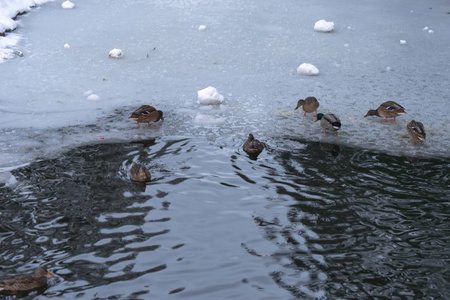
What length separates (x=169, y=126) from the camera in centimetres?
845

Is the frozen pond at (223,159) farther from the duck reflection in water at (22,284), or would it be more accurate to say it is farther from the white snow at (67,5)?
the white snow at (67,5)

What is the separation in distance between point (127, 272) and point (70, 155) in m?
3.03

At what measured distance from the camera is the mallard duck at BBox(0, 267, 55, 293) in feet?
14.9

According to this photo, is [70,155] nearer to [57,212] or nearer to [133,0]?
[57,212]

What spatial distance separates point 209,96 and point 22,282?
17.0 ft

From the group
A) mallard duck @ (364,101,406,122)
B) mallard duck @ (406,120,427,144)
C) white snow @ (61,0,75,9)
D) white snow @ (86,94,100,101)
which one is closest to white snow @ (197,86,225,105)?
white snow @ (86,94,100,101)

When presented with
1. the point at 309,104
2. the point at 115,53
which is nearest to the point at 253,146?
the point at 309,104

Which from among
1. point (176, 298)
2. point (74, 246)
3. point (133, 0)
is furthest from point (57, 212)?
point (133, 0)

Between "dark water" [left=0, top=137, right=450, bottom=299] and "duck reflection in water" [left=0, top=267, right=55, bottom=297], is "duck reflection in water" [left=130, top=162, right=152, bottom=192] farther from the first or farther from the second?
"duck reflection in water" [left=0, top=267, right=55, bottom=297]

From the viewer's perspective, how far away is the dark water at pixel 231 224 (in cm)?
470

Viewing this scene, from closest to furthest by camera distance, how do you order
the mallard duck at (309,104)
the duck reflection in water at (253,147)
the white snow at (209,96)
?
the duck reflection in water at (253,147) → the mallard duck at (309,104) → the white snow at (209,96)

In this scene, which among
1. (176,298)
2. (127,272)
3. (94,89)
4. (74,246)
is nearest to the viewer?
(176,298)

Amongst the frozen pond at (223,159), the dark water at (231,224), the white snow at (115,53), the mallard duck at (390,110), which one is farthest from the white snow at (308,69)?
the white snow at (115,53)

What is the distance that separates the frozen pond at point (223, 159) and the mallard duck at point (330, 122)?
0.15 m
